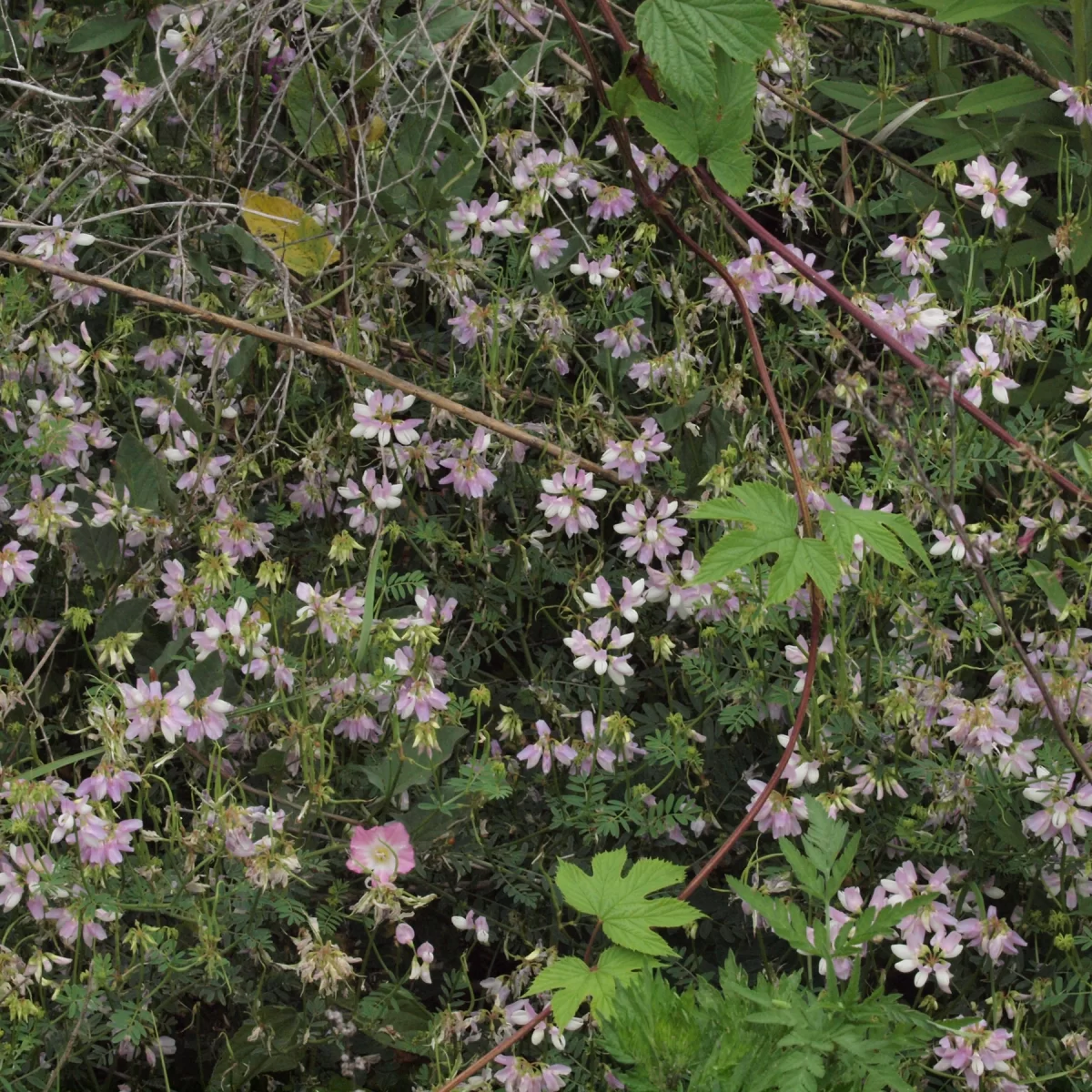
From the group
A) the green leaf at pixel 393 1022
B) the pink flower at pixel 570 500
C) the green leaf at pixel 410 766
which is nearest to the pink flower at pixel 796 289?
the pink flower at pixel 570 500

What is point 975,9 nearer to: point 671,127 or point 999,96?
point 999,96

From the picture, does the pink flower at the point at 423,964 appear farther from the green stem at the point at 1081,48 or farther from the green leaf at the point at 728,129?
the green stem at the point at 1081,48

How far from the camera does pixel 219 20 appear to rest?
2477mm

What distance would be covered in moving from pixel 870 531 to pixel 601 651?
460mm

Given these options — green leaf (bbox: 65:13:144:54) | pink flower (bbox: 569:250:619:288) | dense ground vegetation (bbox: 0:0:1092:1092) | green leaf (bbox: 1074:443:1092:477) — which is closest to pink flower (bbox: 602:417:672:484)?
dense ground vegetation (bbox: 0:0:1092:1092)

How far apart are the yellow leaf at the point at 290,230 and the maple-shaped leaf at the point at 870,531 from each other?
3.81 feet

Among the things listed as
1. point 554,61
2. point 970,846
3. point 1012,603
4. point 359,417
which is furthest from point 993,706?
point 554,61

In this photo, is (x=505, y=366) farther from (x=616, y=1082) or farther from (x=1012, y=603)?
(x=616, y=1082)

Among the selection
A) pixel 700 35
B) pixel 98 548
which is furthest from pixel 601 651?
pixel 700 35

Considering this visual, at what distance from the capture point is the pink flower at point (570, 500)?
2242 mm

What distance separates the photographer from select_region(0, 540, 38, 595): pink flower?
88.4 inches

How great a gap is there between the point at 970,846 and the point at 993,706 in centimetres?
25

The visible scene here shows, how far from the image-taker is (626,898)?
1838mm

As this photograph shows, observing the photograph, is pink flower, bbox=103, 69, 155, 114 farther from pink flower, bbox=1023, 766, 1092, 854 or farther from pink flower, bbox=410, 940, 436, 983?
pink flower, bbox=1023, 766, 1092, 854
